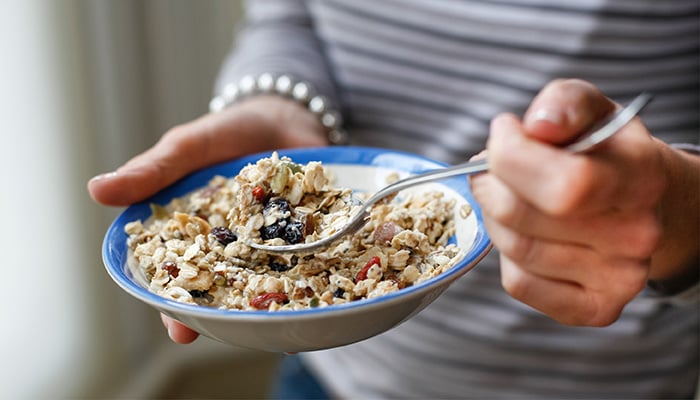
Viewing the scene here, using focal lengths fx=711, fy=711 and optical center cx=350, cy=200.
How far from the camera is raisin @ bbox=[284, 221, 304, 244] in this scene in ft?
→ 2.07

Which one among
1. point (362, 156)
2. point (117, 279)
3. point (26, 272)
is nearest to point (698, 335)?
point (362, 156)

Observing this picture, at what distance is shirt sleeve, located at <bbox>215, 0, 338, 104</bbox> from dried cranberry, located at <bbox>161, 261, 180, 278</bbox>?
462 millimetres

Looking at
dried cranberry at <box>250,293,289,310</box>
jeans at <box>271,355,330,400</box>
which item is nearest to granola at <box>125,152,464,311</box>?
dried cranberry at <box>250,293,289,310</box>

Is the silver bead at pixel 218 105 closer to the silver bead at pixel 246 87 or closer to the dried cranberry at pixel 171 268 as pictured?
the silver bead at pixel 246 87

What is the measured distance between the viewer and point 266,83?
3.30 feet

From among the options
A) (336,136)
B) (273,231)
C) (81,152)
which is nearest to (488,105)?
(336,136)

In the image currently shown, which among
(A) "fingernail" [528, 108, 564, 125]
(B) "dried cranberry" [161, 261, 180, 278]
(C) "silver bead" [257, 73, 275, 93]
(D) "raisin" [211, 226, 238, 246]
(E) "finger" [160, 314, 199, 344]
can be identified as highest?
(A) "fingernail" [528, 108, 564, 125]

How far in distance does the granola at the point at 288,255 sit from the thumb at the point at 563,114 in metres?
0.18

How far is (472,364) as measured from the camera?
1.01 meters

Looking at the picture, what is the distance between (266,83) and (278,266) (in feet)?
1.41

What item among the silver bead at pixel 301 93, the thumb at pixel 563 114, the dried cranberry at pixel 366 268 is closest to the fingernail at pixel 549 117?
the thumb at pixel 563 114

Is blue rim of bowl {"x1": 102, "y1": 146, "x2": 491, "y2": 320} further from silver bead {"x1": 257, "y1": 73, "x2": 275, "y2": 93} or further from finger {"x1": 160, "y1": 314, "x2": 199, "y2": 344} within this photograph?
silver bead {"x1": 257, "y1": 73, "x2": 275, "y2": 93}

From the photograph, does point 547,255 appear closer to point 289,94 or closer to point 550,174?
point 550,174

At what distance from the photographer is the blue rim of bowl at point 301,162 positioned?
51cm
